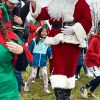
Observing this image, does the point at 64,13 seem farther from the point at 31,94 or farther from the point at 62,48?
the point at 31,94

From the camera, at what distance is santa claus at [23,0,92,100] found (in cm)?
552

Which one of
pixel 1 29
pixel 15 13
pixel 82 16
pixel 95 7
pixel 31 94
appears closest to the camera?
pixel 1 29

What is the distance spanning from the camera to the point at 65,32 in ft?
18.3

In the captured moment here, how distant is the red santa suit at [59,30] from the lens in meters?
5.52

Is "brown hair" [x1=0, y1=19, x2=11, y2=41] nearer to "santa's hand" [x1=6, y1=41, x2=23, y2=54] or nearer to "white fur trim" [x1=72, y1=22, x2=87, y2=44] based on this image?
"santa's hand" [x1=6, y1=41, x2=23, y2=54]

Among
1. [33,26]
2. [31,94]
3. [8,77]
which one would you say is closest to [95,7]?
[33,26]

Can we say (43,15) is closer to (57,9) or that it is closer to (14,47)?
(57,9)

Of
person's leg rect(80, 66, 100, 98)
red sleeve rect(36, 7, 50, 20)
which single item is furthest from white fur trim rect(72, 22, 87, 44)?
person's leg rect(80, 66, 100, 98)

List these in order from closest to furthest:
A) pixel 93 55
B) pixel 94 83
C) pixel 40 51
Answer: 1. pixel 93 55
2. pixel 94 83
3. pixel 40 51

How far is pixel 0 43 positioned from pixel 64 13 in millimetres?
2590

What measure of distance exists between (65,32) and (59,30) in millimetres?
127

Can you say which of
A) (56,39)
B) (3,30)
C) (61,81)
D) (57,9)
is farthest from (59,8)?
(3,30)

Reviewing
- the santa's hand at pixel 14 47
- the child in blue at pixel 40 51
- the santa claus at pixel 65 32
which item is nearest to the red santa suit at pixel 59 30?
the santa claus at pixel 65 32

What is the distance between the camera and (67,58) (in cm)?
555
